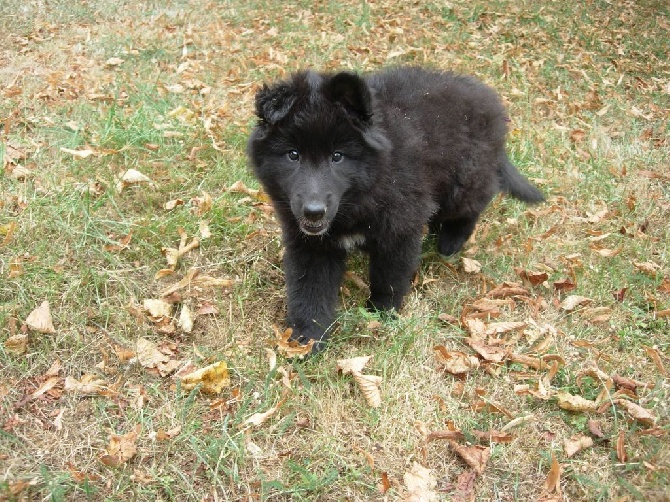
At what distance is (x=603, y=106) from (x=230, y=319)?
5.03 meters

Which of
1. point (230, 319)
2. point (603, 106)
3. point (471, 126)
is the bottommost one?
point (603, 106)

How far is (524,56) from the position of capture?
718cm

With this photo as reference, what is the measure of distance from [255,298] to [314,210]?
973 mm

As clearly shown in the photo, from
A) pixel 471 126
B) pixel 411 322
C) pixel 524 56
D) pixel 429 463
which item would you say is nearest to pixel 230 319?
pixel 411 322

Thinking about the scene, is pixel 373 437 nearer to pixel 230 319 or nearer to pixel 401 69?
pixel 230 319

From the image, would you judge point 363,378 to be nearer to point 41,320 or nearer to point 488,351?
point 488,351

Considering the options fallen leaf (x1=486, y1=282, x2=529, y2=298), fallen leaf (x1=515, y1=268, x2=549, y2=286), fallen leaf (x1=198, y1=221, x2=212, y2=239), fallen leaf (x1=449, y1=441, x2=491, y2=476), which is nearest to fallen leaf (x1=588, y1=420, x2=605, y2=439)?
fallen leaf (x1=449, y1=441, x2=491, y2=476)

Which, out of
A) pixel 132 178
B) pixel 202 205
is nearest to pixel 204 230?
pixel 202 205

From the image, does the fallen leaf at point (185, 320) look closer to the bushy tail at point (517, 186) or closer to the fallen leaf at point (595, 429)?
the fallen leaf at point (595, 429)

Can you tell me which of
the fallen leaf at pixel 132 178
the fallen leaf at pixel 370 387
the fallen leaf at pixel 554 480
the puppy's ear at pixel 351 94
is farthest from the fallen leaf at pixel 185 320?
the fallen leaf at pixel 554 480

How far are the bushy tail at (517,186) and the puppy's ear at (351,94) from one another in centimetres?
175

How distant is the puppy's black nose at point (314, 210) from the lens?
104 inches

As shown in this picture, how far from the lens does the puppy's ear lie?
267cm

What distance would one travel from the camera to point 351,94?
272cm
